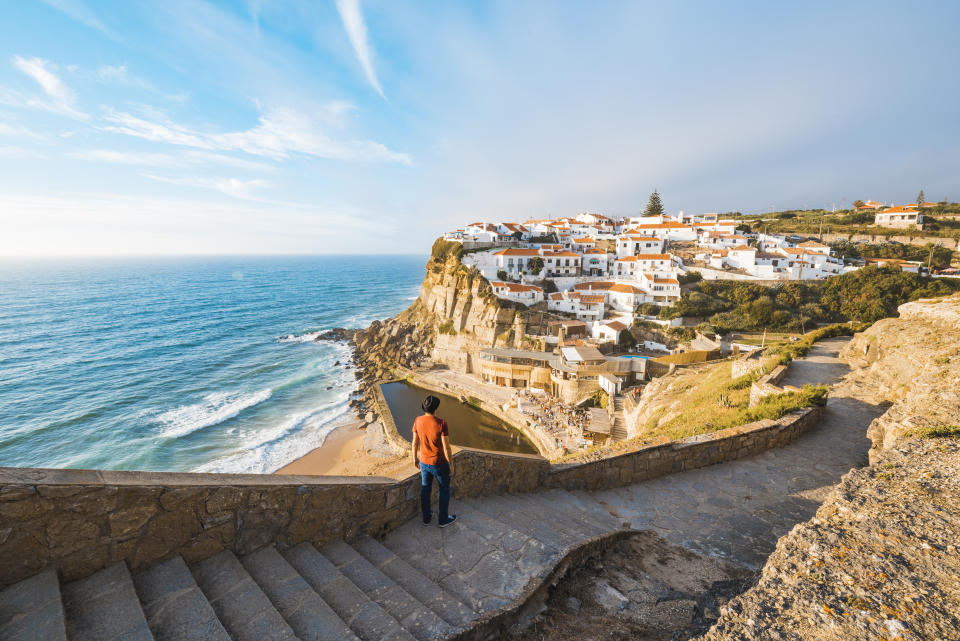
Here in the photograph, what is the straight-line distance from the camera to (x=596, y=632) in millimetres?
3535

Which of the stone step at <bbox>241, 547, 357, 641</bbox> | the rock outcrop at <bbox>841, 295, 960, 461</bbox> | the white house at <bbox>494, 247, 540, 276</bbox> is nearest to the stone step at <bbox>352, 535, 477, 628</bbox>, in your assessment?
the stone step at <bbox>241, 547, 357, 641</bbox>

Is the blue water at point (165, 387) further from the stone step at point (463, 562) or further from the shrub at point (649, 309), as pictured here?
the shrub at point (649, 309)

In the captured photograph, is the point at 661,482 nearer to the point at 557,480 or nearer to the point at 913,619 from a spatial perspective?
the point at 557,480

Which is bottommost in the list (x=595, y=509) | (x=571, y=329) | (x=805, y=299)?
(x=571, y=329)

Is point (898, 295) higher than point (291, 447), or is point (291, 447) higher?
point (898, 295)

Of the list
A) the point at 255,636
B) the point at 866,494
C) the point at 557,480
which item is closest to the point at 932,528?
the point at 866,494

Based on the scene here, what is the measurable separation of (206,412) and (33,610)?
107ft

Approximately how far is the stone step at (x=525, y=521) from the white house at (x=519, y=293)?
1564 inches

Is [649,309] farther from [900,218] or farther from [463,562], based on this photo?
[900,218]

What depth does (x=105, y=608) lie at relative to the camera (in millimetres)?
2684

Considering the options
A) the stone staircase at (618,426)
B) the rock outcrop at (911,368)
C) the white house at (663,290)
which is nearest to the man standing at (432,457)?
the rock outcrop at (911,368)

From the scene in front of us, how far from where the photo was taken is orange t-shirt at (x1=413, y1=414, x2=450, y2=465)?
454 centimetres

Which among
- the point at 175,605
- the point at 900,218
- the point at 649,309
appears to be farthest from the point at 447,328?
the point at 900,218

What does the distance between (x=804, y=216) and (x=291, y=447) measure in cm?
10315
